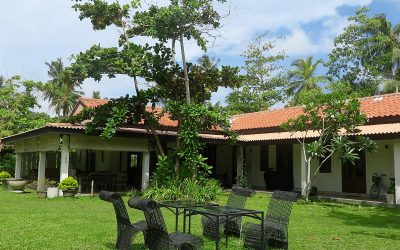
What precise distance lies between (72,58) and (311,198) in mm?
10440

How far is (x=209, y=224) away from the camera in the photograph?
26.6 ft

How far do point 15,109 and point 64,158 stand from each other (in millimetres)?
15522

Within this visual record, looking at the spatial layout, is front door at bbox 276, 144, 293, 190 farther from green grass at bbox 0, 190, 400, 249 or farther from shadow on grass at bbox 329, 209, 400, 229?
shadow on grass at bbox 329, 209, 400, 229

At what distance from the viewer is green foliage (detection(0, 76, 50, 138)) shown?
2770cm

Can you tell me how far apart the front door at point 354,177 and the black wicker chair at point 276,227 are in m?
11.6

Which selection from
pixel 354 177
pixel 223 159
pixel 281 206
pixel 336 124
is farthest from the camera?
pixel 223 159

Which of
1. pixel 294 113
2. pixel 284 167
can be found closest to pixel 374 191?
pixel 284 167

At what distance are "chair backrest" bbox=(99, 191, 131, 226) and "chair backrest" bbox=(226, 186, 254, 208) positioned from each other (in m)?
2.35

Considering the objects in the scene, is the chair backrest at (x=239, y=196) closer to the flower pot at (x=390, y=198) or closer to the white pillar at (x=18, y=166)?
the flower pot at (x=390, y=198)

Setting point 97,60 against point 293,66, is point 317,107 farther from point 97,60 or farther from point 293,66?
point 293,66

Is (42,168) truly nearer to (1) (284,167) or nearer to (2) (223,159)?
(2) (223,159)

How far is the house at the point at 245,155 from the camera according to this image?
16.6 metres

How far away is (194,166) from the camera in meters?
15.5

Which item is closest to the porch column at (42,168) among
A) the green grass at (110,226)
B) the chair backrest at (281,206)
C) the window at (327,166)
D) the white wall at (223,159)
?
the green grass at (110,226)
